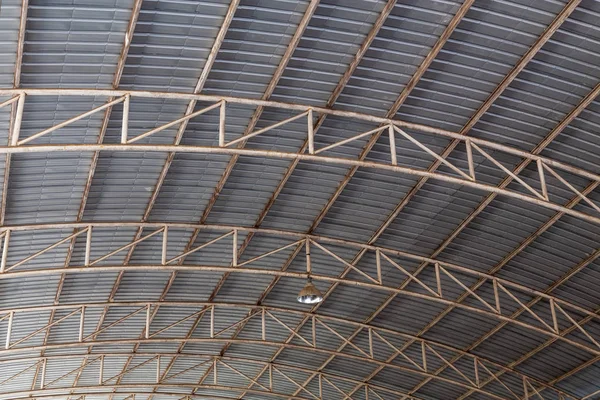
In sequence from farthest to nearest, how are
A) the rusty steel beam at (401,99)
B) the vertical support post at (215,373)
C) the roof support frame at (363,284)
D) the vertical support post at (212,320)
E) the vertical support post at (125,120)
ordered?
the vertical support post at (215,373), the vertical support post at (212,320), the roof support frame at (363,284), the vertical support post at (125,120), the rusty steel beam at (401,99)

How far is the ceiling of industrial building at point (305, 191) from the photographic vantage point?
1958cm

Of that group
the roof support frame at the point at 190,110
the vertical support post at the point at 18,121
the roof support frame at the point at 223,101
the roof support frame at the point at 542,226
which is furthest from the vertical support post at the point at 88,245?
the roof support frame at the point at 542,226

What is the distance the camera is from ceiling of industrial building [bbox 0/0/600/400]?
19.6 metres

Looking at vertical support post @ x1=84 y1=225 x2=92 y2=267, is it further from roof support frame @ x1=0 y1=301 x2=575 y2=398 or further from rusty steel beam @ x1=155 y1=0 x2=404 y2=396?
roof support frame @ x1=0 y1=301 x2=575 y2=398

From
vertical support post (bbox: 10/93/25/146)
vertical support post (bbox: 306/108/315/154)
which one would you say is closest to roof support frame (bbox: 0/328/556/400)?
vertical support post (bbox: 306/108/315/154)

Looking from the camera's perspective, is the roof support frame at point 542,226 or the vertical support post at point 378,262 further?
the vertical support post at point 378,262

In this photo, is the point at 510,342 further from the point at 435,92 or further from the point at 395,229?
the point at 435,92

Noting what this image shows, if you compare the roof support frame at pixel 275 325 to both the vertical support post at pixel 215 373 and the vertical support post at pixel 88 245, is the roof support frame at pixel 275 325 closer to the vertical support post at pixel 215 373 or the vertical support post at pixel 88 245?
the vertical support post at pixel 215 373

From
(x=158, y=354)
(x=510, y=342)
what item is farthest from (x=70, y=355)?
(x=510, y=342)

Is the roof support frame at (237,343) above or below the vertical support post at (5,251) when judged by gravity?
above

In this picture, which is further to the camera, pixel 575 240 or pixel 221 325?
pixel 221 325

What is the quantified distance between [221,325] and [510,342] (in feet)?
45.0

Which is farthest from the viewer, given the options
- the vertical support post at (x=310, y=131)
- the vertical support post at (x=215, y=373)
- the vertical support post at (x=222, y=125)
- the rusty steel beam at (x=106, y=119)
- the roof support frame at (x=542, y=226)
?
the vertical support post at (x=215, y=373)

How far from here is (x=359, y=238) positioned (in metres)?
30.3
